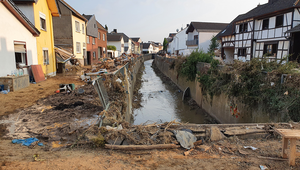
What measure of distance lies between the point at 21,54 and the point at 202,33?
31.0 meters

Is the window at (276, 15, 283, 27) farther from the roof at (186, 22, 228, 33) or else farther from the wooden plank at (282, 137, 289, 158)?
the roof at (186, 22, 228, 33)

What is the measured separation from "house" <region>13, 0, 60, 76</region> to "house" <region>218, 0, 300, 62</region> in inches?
544

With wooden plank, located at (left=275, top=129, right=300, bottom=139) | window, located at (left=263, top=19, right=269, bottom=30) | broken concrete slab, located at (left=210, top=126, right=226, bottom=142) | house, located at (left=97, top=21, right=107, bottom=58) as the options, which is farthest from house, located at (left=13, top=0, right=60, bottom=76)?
window, located at (left=263, top=19, right=269, bottom=30)

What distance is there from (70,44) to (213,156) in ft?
70.9

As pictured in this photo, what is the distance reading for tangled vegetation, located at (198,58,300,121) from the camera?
5770mm

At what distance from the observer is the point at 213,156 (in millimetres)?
3949

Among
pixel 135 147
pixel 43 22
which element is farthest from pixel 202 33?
pixel 135 147

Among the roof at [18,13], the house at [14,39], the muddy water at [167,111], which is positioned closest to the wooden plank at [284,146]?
the muddy water at [167,111]

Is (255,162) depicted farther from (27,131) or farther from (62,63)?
(62,63)

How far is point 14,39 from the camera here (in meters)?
10.2

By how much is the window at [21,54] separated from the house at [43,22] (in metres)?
1.33

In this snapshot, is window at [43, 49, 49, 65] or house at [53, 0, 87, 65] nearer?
window at [43, 49, 49, 65]

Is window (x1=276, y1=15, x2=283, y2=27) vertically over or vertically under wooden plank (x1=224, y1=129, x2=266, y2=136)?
over

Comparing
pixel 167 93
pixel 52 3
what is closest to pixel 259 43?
pixel 167 93
